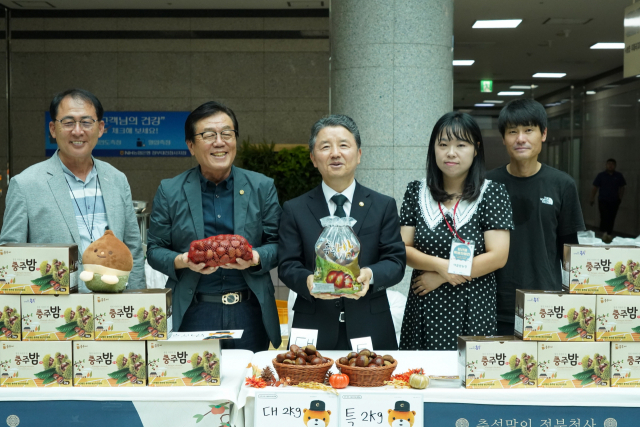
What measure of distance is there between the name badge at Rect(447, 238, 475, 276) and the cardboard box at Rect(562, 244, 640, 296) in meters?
0.40

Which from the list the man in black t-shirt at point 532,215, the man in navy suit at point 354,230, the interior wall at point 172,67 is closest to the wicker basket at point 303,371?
the man in navy suit at point 354,230

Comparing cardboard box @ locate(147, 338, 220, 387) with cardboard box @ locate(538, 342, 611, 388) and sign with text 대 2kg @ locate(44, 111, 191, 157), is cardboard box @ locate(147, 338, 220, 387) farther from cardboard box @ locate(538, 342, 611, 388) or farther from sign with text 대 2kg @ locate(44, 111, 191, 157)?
sign with text 대 2kg @ locate(44, 111, 191, 157)

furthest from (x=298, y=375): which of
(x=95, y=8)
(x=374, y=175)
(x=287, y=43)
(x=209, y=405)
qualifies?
(x=95, y=8)

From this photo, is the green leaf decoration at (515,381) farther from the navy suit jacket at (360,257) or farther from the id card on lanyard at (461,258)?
the navy suit jacket at (360,257)

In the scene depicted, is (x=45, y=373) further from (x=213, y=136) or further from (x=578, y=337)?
(x=578, y=337)

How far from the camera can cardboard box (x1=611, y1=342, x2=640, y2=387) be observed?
1.99 m

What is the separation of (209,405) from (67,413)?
477mm

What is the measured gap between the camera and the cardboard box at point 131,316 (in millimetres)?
1958

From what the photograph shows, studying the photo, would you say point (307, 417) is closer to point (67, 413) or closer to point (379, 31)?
point (67, 413)

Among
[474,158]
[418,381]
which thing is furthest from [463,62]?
[418,381]

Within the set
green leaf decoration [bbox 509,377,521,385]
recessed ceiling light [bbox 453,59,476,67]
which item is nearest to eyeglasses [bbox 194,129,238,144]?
green leaf decoration [bbox 509,377,521,385]

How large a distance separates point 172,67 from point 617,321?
8722mm

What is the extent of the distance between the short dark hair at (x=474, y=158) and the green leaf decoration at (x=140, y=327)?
1.30 metres

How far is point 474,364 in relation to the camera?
1958 millimetres
